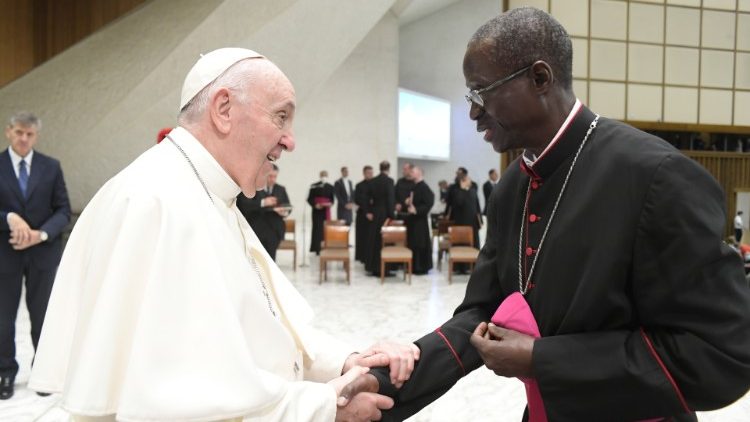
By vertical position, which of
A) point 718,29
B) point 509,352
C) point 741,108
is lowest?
point 509,352

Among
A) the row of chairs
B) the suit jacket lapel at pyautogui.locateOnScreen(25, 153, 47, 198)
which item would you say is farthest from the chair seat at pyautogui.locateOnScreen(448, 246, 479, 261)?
the suit jacket lapel at pyautogui.locateOnScreen(25, 153, 47, 198)

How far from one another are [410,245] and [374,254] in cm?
63

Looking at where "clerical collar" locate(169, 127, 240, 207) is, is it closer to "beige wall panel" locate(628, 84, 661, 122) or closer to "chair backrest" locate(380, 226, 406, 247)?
"chair backrest" locate(380, 226, 406, 247)

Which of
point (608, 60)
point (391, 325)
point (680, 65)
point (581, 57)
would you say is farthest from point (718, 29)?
point (391, 325)

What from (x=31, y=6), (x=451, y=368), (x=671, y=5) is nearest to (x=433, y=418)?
(x=451, y=368)

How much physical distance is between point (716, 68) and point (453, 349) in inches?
518

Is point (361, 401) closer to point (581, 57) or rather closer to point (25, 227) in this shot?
point (25, 227)

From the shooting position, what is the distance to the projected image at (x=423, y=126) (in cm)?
1912

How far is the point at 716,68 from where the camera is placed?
39.9 ft

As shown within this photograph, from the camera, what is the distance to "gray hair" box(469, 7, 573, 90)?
4.07ft

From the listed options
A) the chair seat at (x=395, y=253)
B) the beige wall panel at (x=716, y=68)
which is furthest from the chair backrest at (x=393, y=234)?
the beige wall panel at (x=716, y=68)

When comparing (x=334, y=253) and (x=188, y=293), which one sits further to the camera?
(x=334, y=253)

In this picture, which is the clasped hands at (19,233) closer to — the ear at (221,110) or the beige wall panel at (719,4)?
the ear at (221,110)

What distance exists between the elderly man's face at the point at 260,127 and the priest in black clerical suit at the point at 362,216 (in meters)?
8.23
